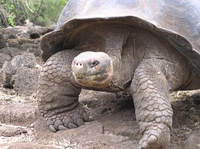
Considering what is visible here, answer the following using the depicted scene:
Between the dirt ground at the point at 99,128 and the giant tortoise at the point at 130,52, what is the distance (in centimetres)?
19

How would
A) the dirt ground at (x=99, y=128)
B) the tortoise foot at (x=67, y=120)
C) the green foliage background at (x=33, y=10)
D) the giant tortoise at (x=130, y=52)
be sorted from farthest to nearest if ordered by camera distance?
the green foliage background at (x=33, y=10)
the tortoise foot at (x=67, y=120)
the giant tortoise at (x=130, y=52)
the dirt ground at (x=99, y=128)

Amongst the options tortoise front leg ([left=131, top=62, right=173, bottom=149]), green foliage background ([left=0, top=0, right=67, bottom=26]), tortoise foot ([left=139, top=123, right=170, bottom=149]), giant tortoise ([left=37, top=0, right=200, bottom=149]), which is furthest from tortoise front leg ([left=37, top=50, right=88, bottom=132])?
green foliage background ([left=0, top=0, right=67, bottom=26])

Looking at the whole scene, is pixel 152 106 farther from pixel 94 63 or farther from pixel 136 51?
pixel 136 51

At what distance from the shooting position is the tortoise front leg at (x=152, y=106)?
2385 mm

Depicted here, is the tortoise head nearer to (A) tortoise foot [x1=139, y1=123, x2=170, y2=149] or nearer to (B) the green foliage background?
(A) tortoise foot [x1=139, y1=123, x2=170, y2=149]

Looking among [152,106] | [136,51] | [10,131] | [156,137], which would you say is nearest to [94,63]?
[152,106]

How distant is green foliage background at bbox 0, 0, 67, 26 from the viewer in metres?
8.02

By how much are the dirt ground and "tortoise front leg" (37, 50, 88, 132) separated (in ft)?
0.36

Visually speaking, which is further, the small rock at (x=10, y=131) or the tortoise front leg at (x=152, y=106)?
the small rock at (x=10, y=131)

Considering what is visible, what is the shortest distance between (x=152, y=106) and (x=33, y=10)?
707 centimetres

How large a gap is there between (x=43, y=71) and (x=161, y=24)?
42.2 inches

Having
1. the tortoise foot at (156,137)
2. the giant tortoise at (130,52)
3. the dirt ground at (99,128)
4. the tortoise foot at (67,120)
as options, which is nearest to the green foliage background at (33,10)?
the dirt ground at (99,128)

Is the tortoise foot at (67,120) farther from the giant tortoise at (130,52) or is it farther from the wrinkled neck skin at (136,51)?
the wrinkled neck skin at (136,51)

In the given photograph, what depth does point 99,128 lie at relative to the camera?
9.29 feet
